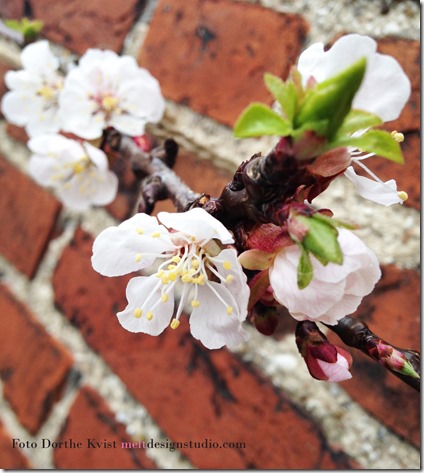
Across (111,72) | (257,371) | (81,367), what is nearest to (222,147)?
(111,72)

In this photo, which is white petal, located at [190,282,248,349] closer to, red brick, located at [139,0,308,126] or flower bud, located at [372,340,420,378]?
flower bud, located at [372,340,420,378]

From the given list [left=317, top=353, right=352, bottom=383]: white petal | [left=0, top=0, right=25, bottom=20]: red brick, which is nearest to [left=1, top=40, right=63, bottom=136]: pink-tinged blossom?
[left=0, top=0, right=25, bottom=20]: red brick

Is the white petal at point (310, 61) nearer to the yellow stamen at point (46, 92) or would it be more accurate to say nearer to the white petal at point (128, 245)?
the white petal at point (128, 245)

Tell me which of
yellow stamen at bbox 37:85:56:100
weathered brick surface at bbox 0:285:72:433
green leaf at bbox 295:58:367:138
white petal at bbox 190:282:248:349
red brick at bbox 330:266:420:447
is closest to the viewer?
green leaf at bbox 295:58:367:138

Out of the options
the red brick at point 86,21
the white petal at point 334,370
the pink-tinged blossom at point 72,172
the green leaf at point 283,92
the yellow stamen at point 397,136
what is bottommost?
the pink-tinged blossom at point 72,172

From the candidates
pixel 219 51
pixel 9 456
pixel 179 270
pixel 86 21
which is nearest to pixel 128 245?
pixel 179 270

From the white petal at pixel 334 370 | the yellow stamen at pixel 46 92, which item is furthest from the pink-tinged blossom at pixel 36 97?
the white petal at pixel 334 370
